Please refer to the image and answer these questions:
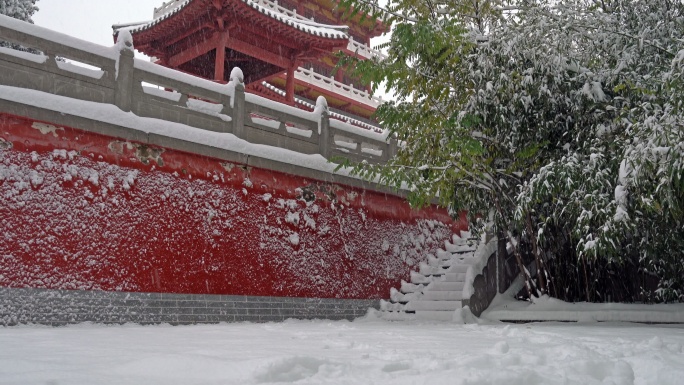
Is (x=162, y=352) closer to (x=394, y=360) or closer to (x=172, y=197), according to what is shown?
(x=394, y=360)

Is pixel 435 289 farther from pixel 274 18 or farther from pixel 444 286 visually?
pixel 274 18

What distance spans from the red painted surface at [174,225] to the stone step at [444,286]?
63 centimetres

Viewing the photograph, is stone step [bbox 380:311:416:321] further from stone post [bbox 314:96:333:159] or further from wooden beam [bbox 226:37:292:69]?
wooden beam [bbox 226:37:292:69]

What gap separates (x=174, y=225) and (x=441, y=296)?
4.10m

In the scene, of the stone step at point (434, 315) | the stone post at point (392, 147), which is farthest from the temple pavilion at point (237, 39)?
the stone step at point (434, 315)

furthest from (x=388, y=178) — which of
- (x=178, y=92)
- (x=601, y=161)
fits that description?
(x=178, y=92)

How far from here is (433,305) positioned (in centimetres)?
858

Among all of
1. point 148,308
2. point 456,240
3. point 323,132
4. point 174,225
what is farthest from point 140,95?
point 456,240

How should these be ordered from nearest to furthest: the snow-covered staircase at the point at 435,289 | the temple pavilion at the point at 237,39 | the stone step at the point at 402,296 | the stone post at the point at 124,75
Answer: the stone post at the point at 124,75, the snow-covered staircase at the point at 435,289, the stone step at the point at 402,296, the temple pavilion at the point at 237,39

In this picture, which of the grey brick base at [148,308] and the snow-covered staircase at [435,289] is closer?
the grey brick base at [148,308]

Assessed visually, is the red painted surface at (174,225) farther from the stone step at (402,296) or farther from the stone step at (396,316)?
the stone step at (396,316)

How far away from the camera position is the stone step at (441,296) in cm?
856

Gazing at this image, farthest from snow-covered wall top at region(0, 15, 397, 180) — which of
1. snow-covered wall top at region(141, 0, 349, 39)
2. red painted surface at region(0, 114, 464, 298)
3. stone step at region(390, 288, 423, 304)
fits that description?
snow-covered wall top at region(141, 0, 349, 39)

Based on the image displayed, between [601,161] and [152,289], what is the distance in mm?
5137
